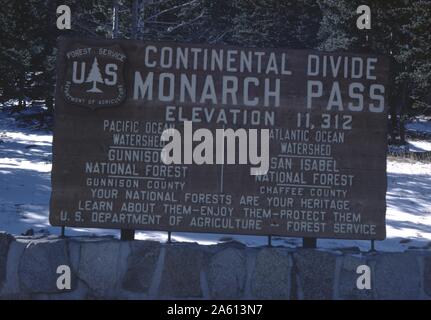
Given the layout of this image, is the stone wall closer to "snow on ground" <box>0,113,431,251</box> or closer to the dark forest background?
"snow on ground" <box>0,113,431,251</box>

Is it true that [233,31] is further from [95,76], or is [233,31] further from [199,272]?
[199,272]

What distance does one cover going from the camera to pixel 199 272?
554 cm

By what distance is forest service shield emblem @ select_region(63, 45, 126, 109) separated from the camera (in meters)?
5.52

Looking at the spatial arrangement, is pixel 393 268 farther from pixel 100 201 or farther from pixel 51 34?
pixel 51 34

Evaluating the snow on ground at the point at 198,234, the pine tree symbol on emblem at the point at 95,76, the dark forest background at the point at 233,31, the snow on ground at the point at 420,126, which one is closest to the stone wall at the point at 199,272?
the snow on ground at the point at 198,234

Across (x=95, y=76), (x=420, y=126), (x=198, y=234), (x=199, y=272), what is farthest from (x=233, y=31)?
(x=420, y=126)

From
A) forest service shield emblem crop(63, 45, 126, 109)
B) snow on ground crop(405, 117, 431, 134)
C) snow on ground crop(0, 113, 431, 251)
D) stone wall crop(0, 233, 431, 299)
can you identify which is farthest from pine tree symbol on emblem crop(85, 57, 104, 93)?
snow on ground crop(405, 117, 431, 134)

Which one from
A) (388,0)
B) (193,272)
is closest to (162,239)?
(193,272)

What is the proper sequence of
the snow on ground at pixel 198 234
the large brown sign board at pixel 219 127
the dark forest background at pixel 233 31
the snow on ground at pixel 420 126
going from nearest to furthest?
the large brown sign board at pixel 219 127 → the snow on ground at pixel 198 234 → the dark forest background at pixel 233 31 → the snow on ground at pixel 420 126

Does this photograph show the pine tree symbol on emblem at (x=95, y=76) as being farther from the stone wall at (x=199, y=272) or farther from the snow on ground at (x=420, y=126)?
the snow on ground at (x=420, y=126)

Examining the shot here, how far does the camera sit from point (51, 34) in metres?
28.2

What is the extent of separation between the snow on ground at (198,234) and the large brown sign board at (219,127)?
56.3 inches

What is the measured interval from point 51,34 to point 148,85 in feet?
80.5

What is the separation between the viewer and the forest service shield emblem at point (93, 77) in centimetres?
552
